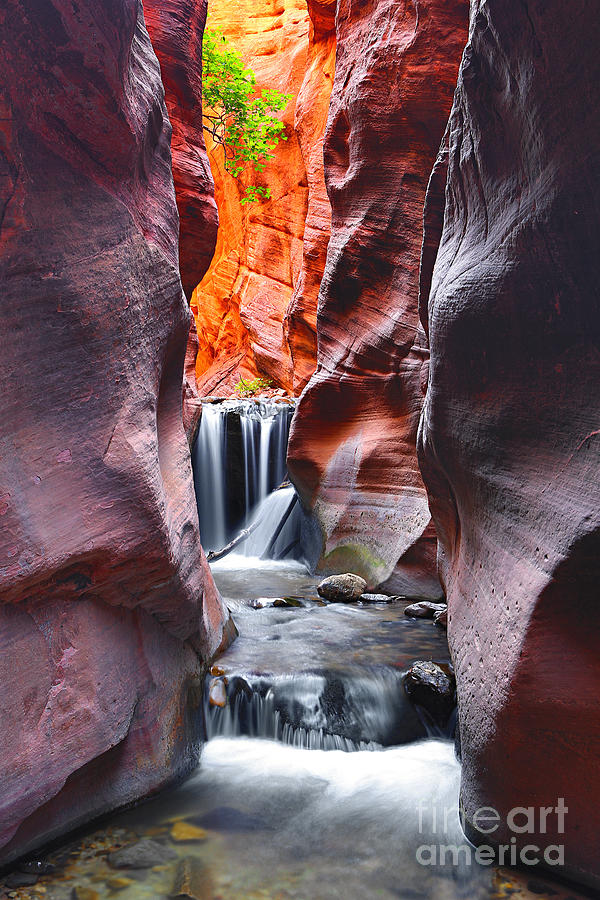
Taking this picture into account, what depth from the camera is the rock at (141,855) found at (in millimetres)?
3006

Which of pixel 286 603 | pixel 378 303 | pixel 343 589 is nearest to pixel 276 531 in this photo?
pixel 343 589

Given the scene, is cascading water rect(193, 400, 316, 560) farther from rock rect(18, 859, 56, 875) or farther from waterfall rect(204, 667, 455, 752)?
rock rect(18, 859, 56, 875)

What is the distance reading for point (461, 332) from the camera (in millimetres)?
3205

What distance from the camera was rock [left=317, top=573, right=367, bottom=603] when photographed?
729cm

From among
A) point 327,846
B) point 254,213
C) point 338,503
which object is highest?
point 254,213

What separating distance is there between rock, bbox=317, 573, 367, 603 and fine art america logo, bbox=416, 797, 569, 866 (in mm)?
3912

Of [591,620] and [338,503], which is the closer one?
[591,620]

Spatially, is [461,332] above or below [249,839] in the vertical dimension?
above

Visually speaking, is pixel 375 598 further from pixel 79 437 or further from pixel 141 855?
pixel 79 437

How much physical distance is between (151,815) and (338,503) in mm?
5812

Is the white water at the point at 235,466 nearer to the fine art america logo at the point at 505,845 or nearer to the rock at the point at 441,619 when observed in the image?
the rock at the point at 441,619

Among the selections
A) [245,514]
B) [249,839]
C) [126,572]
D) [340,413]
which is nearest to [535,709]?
[249,839]

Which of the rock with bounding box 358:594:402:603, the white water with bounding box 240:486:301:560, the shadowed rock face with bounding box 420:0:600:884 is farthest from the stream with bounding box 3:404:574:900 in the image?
the white water with bounding box 240:486:301:560

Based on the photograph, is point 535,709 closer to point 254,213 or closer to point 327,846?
point 327,846
